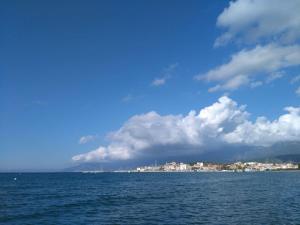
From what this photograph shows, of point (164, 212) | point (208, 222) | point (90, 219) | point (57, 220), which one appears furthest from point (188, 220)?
point (57, 220)

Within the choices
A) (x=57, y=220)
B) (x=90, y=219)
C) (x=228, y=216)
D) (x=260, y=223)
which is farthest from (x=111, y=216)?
(x=260, y=223)

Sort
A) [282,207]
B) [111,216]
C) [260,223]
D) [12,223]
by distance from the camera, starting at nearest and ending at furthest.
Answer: [260,223] < [12,223] < [111,216] < [282,207]

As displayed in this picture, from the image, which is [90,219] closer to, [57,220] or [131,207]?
[57,220]

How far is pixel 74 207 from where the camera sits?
61.0 meters

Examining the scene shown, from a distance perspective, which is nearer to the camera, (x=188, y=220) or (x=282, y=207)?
(x=188, y=220)

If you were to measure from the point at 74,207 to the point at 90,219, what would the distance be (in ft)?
45.5

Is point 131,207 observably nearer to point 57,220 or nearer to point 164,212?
point 164,212

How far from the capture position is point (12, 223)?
45156mm

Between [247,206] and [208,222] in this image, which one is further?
[247,206]

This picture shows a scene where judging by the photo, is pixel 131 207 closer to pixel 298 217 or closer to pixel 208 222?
pixel 208 222

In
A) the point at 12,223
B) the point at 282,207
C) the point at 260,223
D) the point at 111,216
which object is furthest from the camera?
the point at 282,207

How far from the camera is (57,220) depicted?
1869 inches

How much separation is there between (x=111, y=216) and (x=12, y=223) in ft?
39.4

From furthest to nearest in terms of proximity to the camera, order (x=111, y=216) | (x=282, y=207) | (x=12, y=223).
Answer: (x=282, y=207)
(x=111, y=216)
(x=12, y=223)
